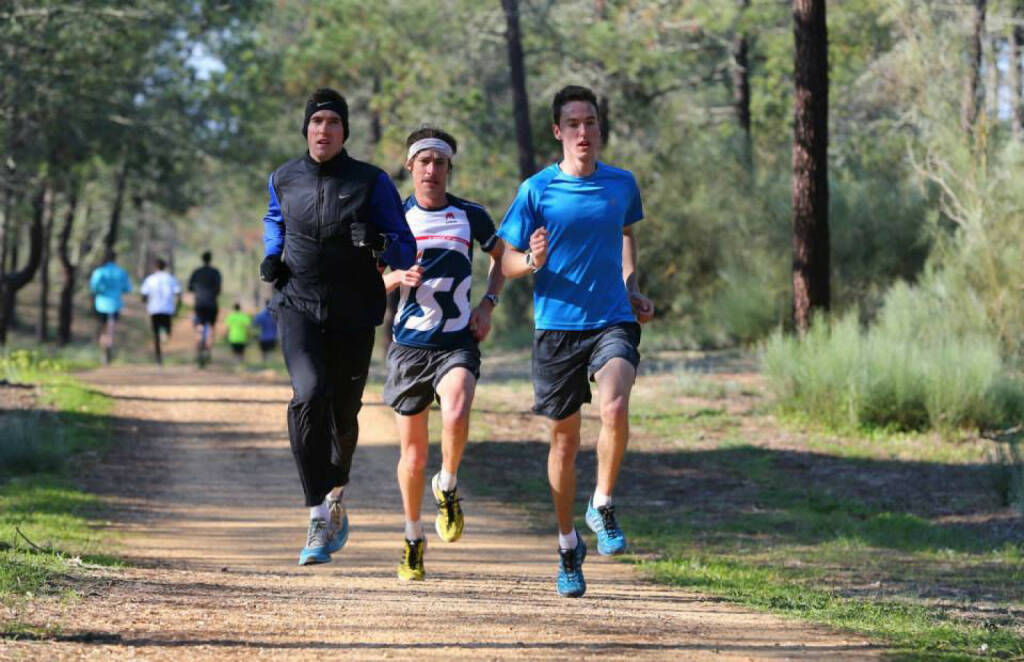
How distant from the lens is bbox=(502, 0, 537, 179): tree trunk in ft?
84.0

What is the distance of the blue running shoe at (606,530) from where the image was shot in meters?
7.69

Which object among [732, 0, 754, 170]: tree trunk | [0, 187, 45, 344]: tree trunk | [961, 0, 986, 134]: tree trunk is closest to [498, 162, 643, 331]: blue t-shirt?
[961, 0, 986, 134]: tree trunk

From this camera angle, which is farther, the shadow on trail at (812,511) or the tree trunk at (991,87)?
the tree trunk at (991,87)

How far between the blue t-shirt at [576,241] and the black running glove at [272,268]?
115 cm

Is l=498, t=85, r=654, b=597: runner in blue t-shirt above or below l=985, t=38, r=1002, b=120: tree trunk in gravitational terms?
below

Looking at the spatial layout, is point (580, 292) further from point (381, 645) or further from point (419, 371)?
point (381, 645)

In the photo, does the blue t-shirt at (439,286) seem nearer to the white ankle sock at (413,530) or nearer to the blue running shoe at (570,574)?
the white ankle sock at (413,530)

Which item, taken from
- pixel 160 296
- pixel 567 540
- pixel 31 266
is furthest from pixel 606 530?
pixel 31 266

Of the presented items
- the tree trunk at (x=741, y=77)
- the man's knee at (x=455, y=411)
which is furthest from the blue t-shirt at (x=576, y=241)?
the tree trunk at (x=741, y=77)

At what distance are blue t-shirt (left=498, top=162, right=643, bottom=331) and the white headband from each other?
0.50 meters

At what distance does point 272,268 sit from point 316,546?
1.50m

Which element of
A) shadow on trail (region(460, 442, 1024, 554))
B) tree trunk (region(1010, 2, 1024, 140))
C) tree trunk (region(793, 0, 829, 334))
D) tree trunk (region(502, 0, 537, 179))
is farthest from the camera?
tree trunk (region(502, 0, 537, 179))

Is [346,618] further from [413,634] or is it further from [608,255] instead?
[608,255]

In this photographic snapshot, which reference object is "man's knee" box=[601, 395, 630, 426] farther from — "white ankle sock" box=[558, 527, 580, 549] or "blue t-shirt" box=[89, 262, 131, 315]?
"blue t-shirt" box=[89, 262, 131, 315]
